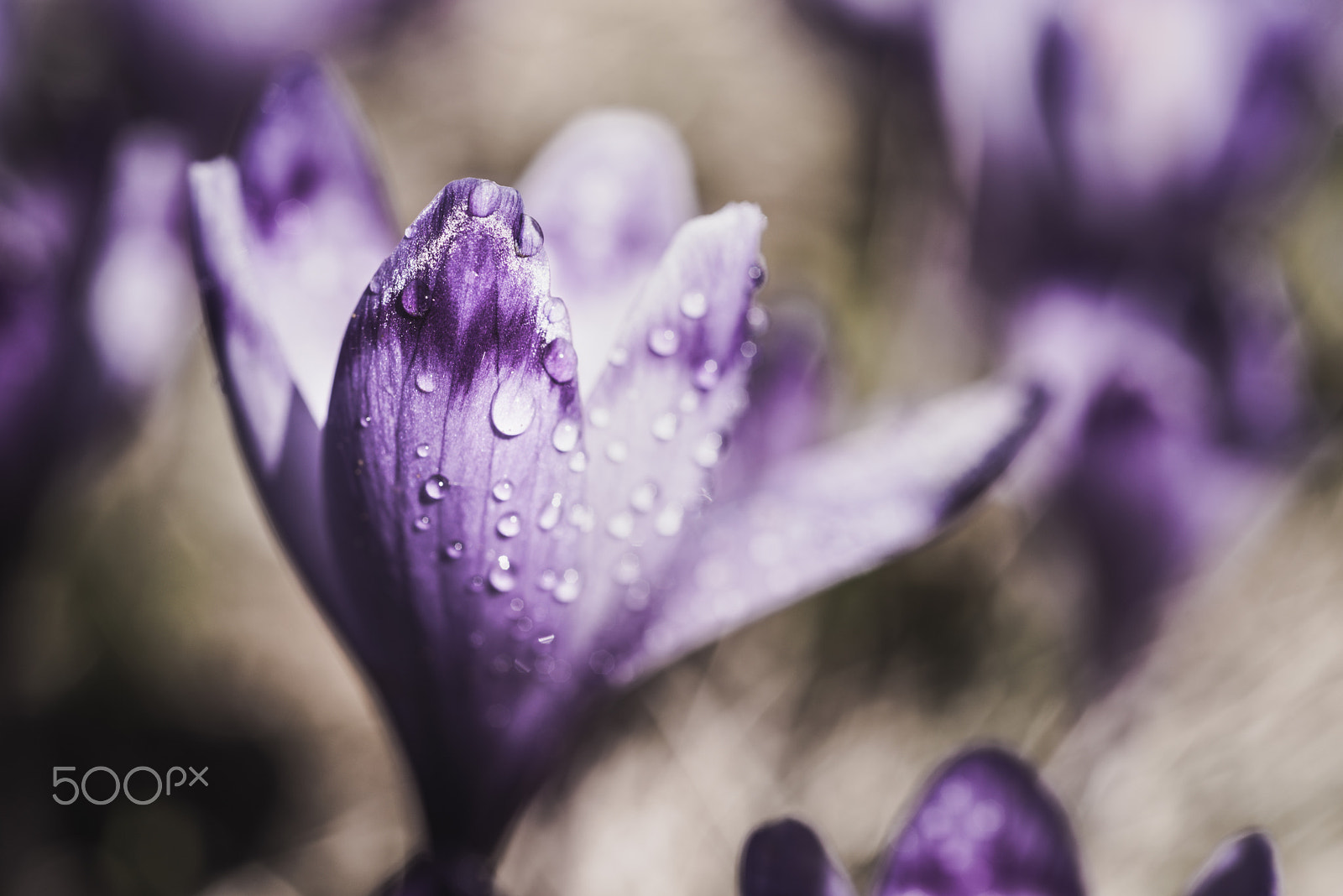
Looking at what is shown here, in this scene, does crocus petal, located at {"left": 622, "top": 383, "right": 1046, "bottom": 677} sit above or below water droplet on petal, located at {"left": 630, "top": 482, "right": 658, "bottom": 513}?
below

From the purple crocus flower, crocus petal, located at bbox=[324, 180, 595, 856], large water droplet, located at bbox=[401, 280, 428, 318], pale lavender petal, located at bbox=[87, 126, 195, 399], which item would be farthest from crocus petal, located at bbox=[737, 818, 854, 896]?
pale lavender petal, located at bbox=[87, 126, 195, 399]

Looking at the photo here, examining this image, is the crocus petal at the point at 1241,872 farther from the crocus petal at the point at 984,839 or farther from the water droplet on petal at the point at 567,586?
the water droplet on petal at the point at 567,586

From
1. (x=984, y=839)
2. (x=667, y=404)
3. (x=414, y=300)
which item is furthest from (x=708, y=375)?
(x=984, y=839)

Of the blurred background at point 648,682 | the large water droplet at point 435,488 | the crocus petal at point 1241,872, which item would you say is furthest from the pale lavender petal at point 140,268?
the crocus petal at point 1241,872

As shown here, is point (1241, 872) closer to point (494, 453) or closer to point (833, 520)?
point (833, 520)

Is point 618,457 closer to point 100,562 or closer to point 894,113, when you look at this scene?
point 100,562

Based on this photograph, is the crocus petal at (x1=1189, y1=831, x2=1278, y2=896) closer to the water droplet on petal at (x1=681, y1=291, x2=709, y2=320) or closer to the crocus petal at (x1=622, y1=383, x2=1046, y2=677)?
the crocus petal at (x1=622, y1=383, x2=1046, y2=677)

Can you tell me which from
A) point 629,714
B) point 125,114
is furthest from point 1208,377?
point 125,114
